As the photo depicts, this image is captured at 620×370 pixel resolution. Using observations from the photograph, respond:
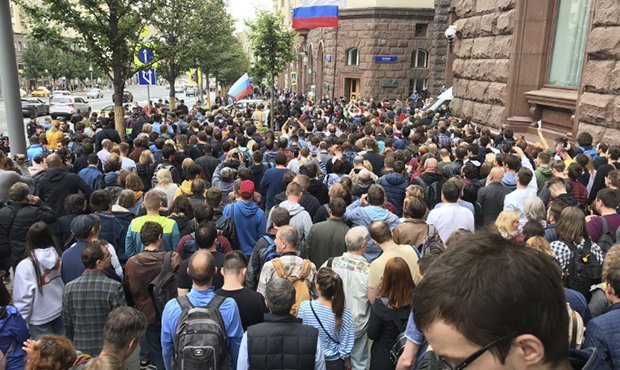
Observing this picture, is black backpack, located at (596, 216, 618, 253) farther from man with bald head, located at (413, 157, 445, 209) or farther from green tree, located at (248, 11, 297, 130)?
green tree, located at (248, 11, 297, 130)

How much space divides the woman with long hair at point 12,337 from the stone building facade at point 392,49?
29212 mm

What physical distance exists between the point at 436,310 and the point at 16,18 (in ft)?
301

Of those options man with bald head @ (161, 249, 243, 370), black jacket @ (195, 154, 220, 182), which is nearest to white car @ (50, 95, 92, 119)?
black jacket @ (195, 154, 220, 182)

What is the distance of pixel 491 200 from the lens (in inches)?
290

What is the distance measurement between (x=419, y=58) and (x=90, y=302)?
101ft

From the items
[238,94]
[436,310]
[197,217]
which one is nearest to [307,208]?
[197,217]

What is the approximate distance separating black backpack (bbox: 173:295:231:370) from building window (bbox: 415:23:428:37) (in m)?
30.9

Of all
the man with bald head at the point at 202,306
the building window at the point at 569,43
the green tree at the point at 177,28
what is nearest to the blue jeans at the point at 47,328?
the man with bald head at the point at 202,306

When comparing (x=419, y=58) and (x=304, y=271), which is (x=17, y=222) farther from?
(x=419, y=58)

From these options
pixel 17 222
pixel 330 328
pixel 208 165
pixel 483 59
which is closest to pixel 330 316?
pixel 330 328

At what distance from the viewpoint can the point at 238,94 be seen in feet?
72.8

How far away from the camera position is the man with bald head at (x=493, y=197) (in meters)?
7.31

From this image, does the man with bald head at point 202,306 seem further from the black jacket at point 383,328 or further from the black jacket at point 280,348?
the black jacket at point 383,328

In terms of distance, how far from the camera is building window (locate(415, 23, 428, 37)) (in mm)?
31375
